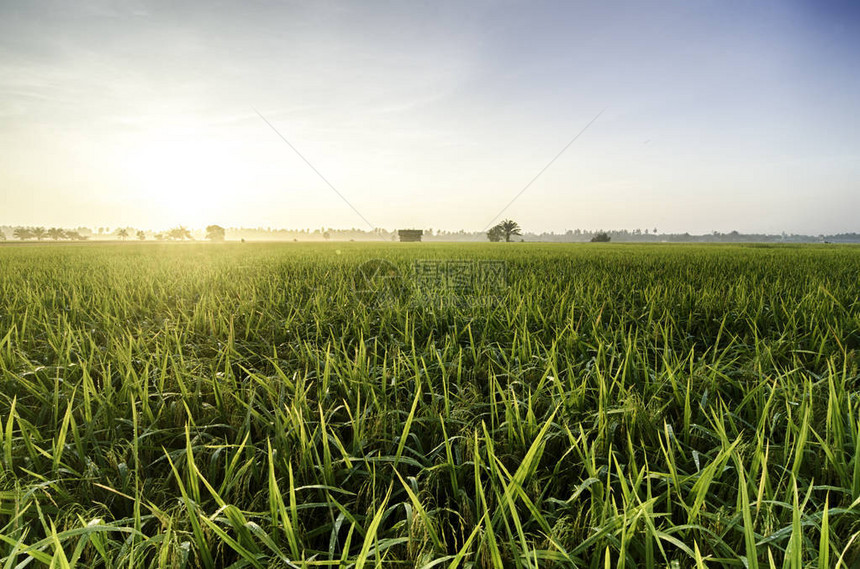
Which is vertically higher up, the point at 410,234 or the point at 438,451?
the point at 410,234

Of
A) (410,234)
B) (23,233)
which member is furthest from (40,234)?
(410,234)

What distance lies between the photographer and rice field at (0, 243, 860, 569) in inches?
33.7

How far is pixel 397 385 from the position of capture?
1781 millimetres

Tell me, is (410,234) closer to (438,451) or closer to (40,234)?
(438,451)

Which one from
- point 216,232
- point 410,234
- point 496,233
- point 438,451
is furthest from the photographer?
point 216,232

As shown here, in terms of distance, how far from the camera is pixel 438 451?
134 centimetres

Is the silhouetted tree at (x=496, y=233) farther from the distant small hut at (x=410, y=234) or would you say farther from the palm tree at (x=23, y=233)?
the palm tree at (x=23, y=233)

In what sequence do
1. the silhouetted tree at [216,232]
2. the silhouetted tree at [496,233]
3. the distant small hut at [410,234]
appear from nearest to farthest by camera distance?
the distant small hut at [410,234], the silhouetted tree at [496,233], the silhouetted tree at [216,232]

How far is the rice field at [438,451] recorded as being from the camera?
856mm

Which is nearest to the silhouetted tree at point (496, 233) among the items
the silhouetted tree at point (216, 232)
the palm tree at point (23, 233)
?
the silhouetted tree at point (216, 232)

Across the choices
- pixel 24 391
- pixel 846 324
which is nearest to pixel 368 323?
pixel 24 391

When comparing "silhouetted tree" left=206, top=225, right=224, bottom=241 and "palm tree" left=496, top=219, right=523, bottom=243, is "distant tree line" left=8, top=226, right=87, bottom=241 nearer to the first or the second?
"silhouetted tree" left=206, top=225, right=224, bottom=241

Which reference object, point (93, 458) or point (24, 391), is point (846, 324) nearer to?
point (93, 458)

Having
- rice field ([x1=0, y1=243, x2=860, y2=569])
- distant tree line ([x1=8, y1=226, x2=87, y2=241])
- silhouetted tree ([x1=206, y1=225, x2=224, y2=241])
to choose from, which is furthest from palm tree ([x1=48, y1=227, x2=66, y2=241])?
rice field ([x1=0, y1=243, x2=860, y2=569])
